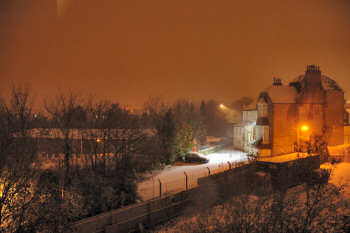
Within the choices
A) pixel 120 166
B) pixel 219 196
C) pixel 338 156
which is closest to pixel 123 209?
pixel 120 166

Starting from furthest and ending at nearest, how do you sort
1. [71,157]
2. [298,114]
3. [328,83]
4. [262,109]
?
[328,83], [262,109], [298,114], [71,157]

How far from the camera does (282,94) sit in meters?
35.0

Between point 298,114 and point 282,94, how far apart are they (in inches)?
143

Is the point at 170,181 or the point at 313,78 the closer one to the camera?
the point at 170,181

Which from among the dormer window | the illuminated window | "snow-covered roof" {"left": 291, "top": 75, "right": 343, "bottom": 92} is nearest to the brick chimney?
"snow-covered roof" {"left": 291, "top": 75, "right": 343, "bottom": 92}

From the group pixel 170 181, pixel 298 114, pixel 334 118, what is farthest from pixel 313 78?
pixel 170 181

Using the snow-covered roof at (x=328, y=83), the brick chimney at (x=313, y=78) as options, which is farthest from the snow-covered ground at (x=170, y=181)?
the snow-covered roof at (x=328, y=83)

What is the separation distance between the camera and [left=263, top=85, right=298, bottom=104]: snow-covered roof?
3437 centimetres

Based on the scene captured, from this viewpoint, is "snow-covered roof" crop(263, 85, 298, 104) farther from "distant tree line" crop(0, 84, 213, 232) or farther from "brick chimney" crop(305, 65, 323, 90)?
"distant tree line" crop(0, 84, 213, 232)

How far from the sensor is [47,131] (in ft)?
77.2

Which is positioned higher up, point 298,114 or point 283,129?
point 298,114

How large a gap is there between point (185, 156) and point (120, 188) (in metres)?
15.9

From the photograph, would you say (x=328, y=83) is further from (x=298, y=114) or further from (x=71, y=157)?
(x=71, y=157)

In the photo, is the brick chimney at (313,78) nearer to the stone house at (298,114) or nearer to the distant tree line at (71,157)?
the stone house at (298,114)
